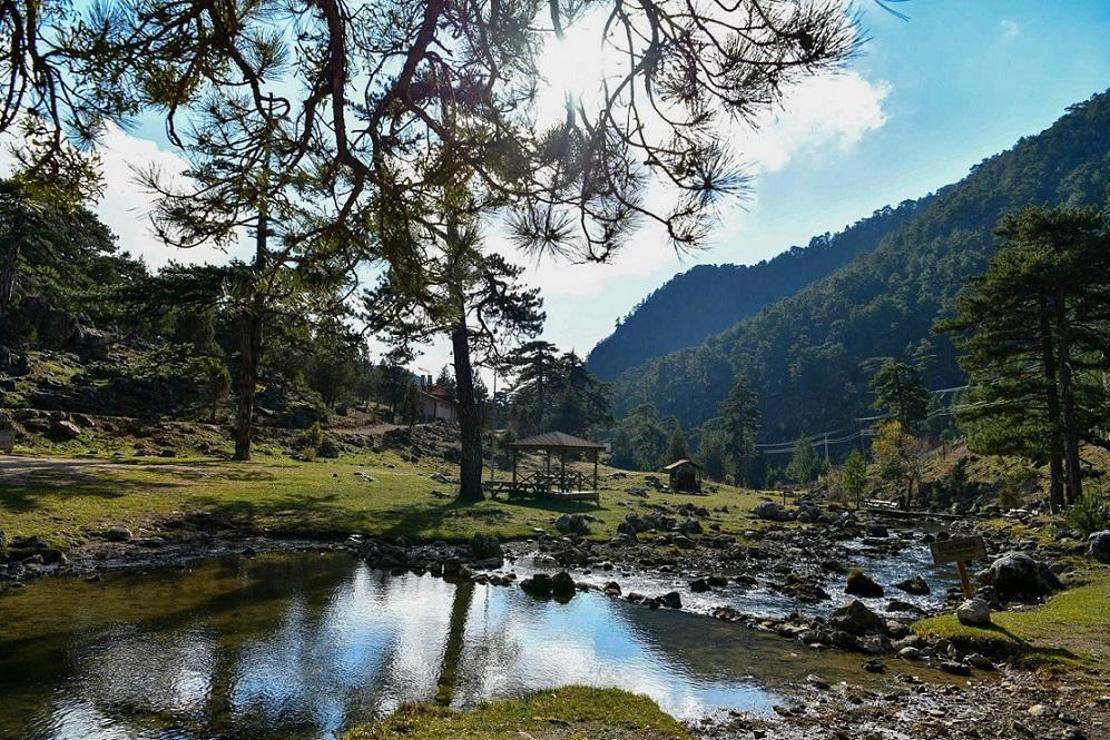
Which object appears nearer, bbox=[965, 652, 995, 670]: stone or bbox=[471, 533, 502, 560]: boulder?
bbox=[965, 652, 995, 670]: stone

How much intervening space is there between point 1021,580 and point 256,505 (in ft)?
57.2

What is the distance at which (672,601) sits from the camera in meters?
11.0

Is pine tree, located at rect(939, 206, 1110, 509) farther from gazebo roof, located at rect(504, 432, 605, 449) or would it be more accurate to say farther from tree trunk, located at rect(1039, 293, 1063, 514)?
gazebo roof, located at rect(504, 432, 605, 449)

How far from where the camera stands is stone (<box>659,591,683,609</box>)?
36.0 feet

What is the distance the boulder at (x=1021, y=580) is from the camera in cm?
1140

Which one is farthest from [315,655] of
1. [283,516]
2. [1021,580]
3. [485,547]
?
[1021,580]

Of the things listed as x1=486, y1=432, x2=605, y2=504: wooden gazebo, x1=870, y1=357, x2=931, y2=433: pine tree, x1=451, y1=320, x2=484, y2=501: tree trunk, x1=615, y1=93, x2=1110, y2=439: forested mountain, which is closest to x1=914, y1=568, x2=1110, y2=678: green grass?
x1=451, y1=320, x2=484, y2=501: tree trunk

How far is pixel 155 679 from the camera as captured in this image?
6516 millimetres

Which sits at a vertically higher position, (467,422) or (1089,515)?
(467,422)

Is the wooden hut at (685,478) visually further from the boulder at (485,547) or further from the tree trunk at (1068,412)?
the boulder at (485,547)

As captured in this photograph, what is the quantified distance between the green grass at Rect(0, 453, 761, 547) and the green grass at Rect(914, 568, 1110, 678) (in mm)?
10251

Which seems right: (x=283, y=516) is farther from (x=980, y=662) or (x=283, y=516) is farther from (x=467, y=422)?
(x=980, y=662)

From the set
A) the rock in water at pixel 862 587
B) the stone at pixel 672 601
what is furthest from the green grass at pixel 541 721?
the rock in water at pixel 862 587

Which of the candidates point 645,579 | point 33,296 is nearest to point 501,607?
point 645,579
